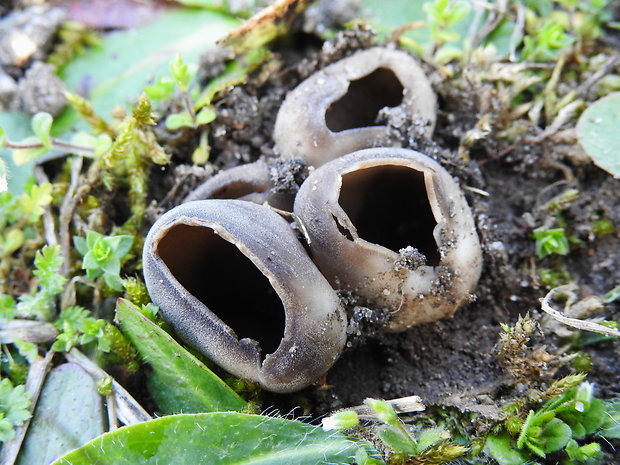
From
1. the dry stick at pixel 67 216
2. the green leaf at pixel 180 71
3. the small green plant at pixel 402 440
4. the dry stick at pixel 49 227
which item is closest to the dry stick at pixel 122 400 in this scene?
the dry stick at pixel 67 216

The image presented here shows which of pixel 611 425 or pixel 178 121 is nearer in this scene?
pixel 611 425

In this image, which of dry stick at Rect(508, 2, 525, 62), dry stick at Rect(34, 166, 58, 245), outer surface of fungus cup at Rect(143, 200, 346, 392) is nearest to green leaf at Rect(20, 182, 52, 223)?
dry stick at Rect(34, 166, 58, 245)

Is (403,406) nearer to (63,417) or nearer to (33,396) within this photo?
(63,417)

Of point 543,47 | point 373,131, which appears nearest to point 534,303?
point 373,131

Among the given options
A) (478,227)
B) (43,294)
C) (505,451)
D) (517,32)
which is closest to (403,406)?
(505,451)

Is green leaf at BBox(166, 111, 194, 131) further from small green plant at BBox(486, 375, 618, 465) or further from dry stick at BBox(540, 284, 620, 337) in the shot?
small green plant at BBox(486, 375, 618, 465)

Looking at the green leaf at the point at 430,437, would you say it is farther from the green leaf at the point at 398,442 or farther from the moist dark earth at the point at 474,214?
the moist dark earth at the point at 474,214
